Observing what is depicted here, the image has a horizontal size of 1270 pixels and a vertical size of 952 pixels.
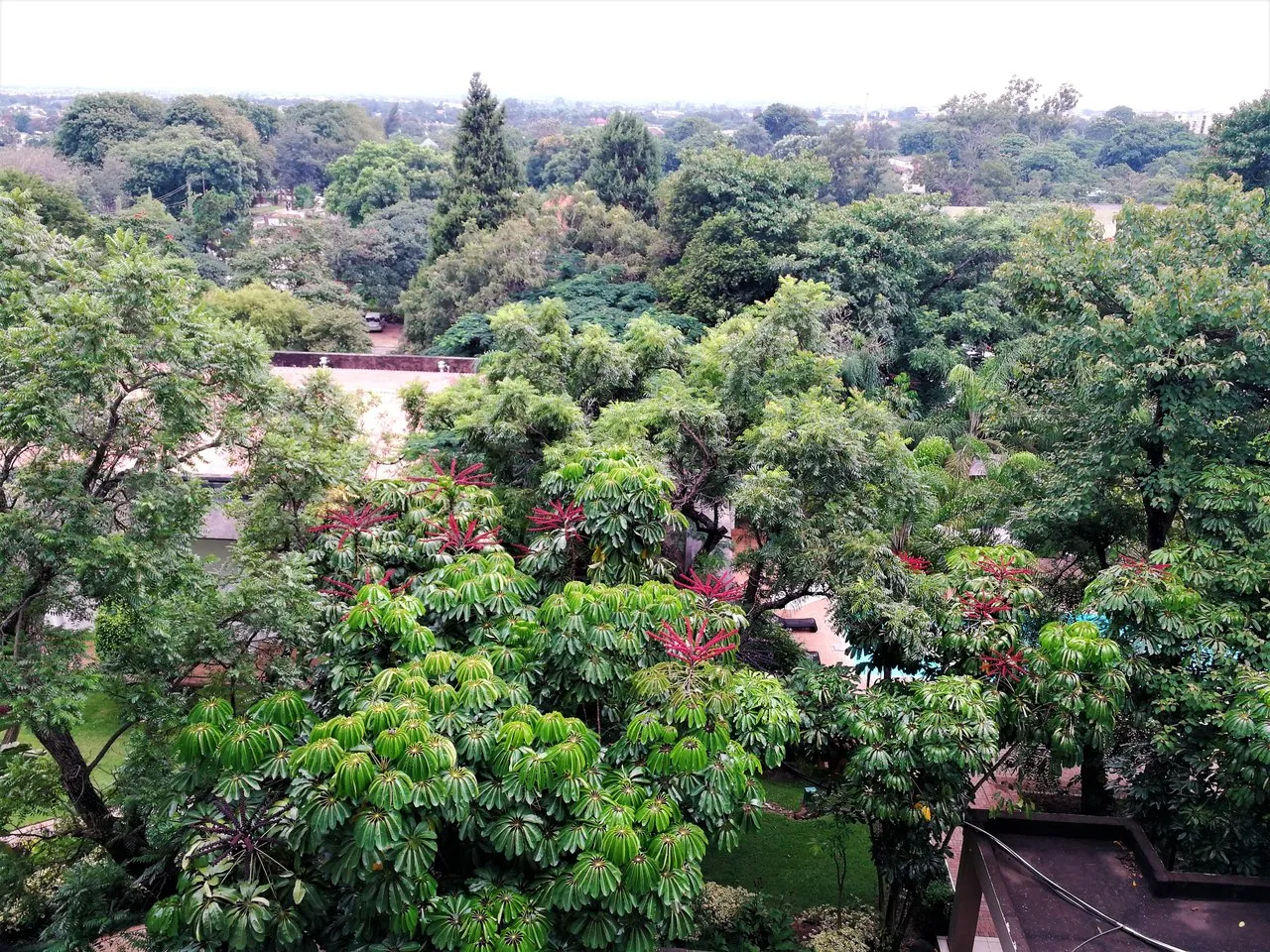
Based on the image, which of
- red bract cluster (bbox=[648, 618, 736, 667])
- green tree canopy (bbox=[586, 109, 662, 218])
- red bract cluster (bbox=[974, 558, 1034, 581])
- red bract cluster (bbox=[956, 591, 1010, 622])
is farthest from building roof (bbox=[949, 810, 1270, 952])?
green tree canopy (bbox=[586, 109, 662, 218])

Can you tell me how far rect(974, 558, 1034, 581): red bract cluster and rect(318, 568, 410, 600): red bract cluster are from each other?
4900 millimetres

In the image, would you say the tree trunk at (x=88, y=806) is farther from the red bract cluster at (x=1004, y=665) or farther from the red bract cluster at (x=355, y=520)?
the red bract cluster at (x=1004, y=665)

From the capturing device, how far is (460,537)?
7.51m

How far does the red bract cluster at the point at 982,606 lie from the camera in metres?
7.48

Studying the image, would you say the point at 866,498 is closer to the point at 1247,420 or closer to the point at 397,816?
the point at 1247,420

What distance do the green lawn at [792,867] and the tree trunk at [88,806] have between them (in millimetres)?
5513

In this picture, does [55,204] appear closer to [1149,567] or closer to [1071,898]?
[1149,567]

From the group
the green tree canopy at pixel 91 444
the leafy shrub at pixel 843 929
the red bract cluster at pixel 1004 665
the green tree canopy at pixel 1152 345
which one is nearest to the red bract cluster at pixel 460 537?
the green tree canopy at pixel 91 444

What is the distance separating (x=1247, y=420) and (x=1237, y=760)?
3.68 metres

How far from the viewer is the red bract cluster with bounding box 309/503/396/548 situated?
7.24m

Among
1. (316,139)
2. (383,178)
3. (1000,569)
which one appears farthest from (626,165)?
(316,139)

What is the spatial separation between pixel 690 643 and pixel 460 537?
88.7 inches

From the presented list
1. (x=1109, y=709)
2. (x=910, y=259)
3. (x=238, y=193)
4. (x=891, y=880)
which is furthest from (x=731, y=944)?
(x=238, y=193)

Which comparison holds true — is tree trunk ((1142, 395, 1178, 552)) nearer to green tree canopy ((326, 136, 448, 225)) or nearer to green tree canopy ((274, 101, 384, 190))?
green tree canopy ((326, 136, 448, 225))
